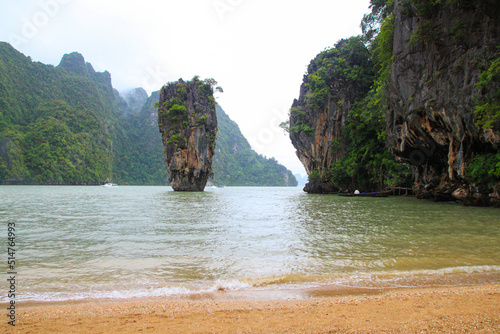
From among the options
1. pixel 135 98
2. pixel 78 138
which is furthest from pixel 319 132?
pixel 135 98

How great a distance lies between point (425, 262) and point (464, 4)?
1484 cm

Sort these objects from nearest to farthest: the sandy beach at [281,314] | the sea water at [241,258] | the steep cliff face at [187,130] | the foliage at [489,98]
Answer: the sandy beach at [281,314], the sea water at [241,258], the foliage at [489,98], the steep cliff face at [187,130]

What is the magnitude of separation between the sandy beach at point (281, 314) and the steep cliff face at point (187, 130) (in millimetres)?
39076

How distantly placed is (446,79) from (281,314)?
16.8m

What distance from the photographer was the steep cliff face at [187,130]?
41.8 metres

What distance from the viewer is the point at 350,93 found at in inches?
1359

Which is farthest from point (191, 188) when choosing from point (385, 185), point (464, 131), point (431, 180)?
point (464, 131)

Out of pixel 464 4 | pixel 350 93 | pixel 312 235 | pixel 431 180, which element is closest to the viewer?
pixel 312 235

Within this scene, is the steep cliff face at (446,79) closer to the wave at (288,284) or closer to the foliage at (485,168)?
the foliage at (485,168)

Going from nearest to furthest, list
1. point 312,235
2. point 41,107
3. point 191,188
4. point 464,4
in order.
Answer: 1. point 312,235
2. point 464,4
3. point 191,188
4. point 41,107

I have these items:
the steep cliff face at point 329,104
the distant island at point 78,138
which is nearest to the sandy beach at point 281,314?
the steep cliff face at point 329,104

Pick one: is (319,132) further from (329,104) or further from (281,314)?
(281,314)

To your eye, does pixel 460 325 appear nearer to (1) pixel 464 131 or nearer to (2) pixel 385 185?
(1) pixel 464 131

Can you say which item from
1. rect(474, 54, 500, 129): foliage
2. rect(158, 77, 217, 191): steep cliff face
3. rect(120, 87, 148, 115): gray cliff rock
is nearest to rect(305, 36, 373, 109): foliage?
rect(158, 77, 217, 191): steep cliff face
